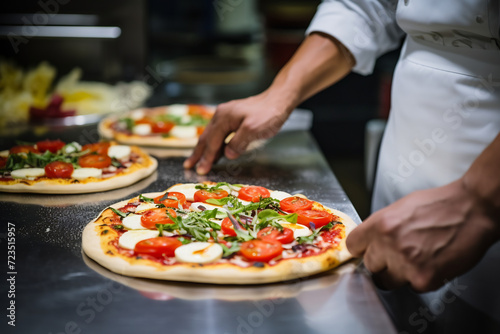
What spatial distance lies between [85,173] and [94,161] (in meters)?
0.13

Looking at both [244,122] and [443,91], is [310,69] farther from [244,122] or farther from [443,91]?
[443,91]

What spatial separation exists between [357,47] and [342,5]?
202mm

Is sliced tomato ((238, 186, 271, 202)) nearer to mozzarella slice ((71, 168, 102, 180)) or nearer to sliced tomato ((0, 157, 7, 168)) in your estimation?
mozzarella slice ((71, 168, 102, 180))

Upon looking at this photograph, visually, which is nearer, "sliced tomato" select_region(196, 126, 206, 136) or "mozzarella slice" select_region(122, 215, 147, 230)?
"mozzarella slice" select_region(122, 215, 147, 230)

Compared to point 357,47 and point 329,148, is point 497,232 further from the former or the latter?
point 329,148

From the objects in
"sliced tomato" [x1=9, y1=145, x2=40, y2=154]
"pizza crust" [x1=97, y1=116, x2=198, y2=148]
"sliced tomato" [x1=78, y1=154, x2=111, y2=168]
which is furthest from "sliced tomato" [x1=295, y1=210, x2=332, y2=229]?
"sliced tomato" [x1=9, y1=145, x2=40, y2=154]

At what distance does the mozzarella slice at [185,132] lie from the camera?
293 cm

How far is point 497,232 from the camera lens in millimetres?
1275

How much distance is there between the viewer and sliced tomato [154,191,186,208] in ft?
6.10

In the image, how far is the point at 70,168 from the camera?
7.30 ft

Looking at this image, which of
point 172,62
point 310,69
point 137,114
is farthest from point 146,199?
point 172,62

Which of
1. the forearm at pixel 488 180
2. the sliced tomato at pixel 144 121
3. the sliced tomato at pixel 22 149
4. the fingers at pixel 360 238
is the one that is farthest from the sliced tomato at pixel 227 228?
the sliced tomato at pixel 144 121

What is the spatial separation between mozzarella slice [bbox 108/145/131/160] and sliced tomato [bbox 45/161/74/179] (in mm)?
286

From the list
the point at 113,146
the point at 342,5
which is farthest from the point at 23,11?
the point at 342,5
